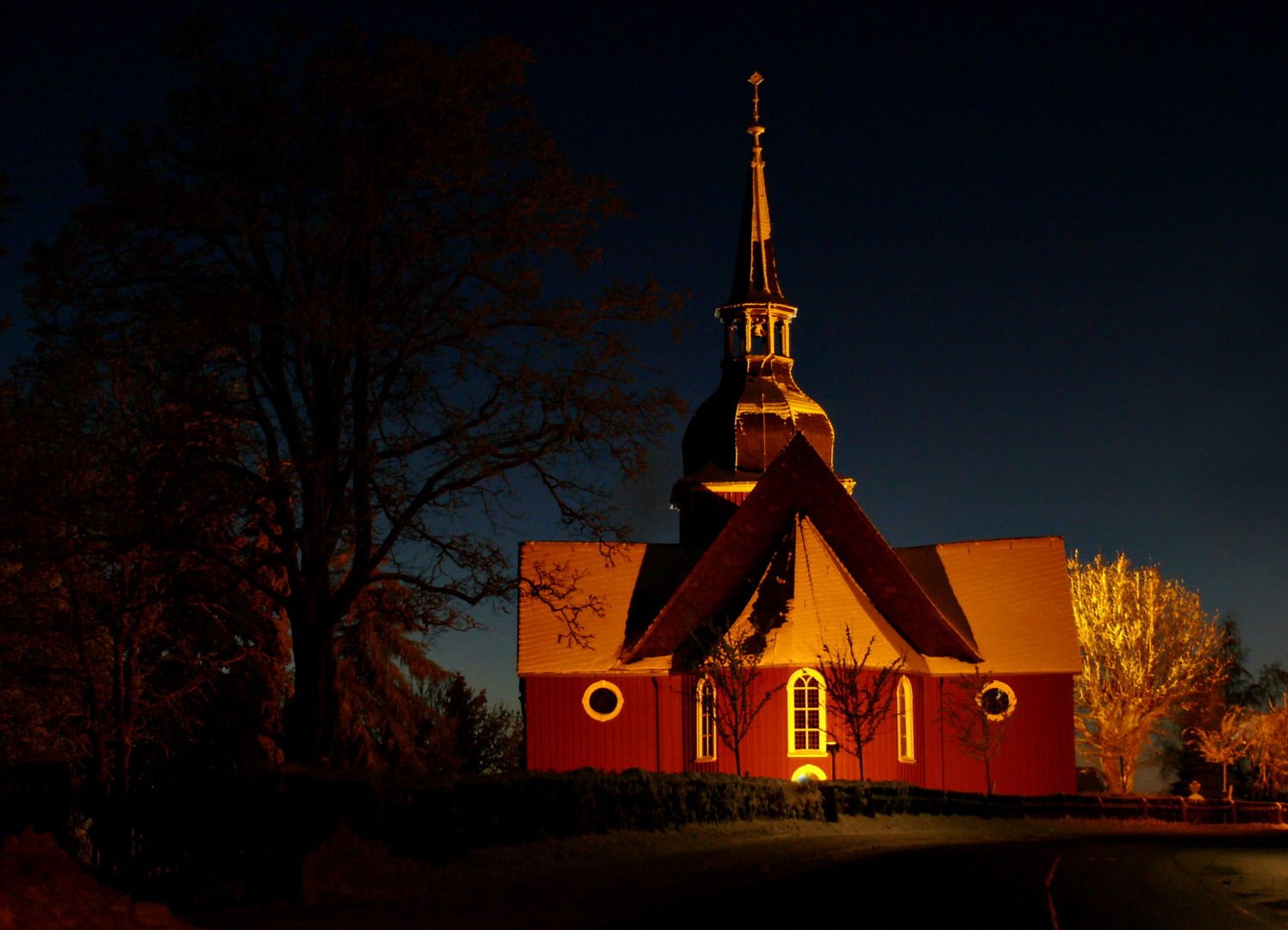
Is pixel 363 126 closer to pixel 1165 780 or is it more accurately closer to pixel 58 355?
pixel 58 355

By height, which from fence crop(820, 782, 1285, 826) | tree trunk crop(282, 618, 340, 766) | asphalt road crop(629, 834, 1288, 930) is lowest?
fence crop(820, 782, 1285, 826)

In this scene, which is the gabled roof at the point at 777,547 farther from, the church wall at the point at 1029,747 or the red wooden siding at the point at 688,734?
the church wall at the point at 1029,747

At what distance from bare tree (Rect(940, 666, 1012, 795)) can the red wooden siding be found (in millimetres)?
352

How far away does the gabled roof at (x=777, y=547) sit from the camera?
37625 mm

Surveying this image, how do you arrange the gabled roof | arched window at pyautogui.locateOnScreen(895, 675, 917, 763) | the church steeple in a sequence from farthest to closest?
the church steeple
the gabled roof
arched window at pyautogui.locateOnScreen(895, 675, 917, 763)

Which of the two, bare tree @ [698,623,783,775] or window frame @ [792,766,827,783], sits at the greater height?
bare tree @ [698,623,783,775]

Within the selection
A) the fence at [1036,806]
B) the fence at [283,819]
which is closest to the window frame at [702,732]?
the fence at [1036,806]

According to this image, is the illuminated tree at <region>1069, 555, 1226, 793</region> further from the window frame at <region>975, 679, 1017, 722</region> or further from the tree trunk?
the tree trunk

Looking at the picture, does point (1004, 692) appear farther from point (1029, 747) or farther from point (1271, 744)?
point (1271, 744)

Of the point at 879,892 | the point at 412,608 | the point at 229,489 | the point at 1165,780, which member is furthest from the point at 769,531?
the point at 1165,780

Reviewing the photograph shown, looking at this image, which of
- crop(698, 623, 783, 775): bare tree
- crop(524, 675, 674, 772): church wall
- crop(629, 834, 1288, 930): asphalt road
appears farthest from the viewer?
crop(524, 675, 674, 772): church wall

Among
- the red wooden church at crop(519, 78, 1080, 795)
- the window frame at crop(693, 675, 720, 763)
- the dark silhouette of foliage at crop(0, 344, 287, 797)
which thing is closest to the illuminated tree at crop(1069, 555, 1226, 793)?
the red wooden church at crop(519, 78, 1080, 795)

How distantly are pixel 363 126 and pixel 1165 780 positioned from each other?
5722cm

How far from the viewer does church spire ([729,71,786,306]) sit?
4972 cm
